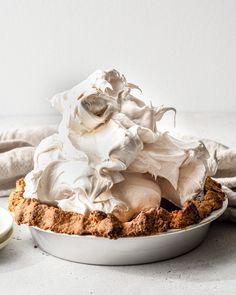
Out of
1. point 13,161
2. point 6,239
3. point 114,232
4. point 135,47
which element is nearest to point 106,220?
point 114,232

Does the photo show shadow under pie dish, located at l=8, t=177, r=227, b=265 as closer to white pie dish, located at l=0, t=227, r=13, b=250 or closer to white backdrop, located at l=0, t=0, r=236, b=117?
white pie dish, located at l=0, t=227, r=13, b=250

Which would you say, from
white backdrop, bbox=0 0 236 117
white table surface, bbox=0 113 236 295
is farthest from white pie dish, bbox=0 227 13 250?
white backdrop, bbox=0 0 236 117

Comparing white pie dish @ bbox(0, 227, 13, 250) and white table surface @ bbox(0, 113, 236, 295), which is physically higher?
white pie dish @ bbox(0, 227, 13, 250)

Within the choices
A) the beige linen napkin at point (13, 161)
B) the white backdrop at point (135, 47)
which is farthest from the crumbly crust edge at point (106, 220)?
the white backdrop at point (135, 47)

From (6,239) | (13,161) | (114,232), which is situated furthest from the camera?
(13,161)

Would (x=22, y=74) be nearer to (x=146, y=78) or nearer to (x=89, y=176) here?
(x=146, y=78)

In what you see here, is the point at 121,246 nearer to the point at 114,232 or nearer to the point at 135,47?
the point at 114,232
